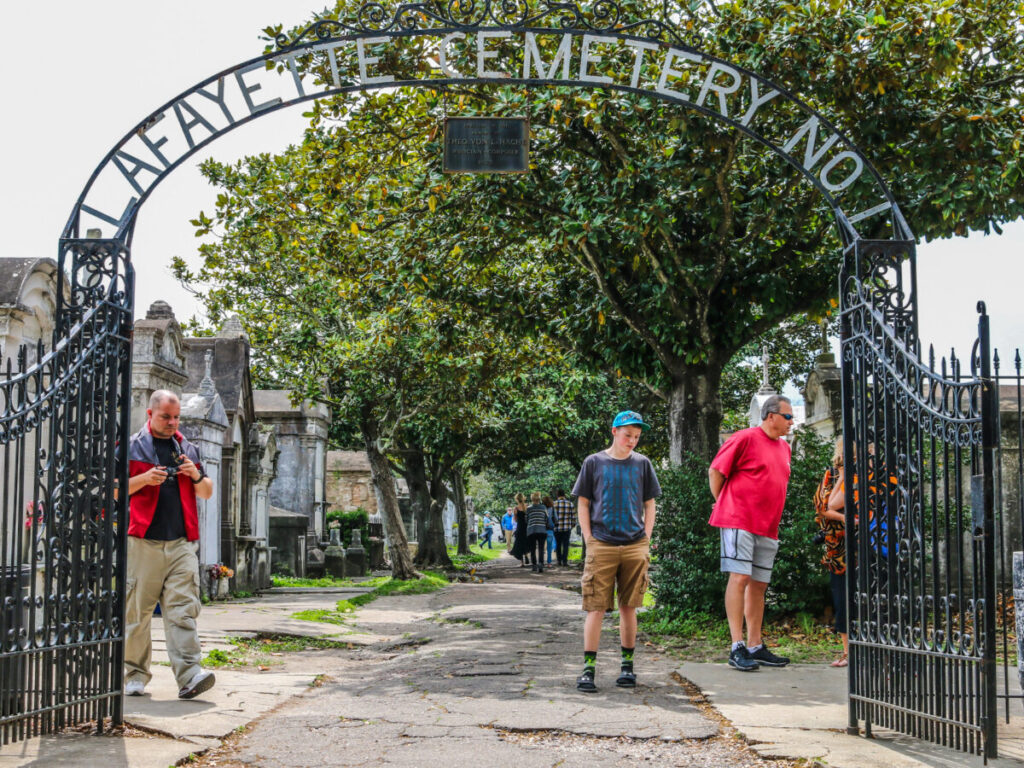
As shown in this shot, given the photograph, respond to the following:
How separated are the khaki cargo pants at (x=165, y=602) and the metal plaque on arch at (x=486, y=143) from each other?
9.77 feet

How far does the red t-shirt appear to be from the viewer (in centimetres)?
802

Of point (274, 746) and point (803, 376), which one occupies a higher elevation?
point (803, 376)

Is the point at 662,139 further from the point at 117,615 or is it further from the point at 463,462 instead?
the point at 463,462

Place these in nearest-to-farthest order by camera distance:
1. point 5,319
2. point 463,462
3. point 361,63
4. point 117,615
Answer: point 117,615
point 361,63
point 5,319
point 463,462

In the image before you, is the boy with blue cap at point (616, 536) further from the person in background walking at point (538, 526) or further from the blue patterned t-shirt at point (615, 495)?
the person in background walking at point (538, 526)

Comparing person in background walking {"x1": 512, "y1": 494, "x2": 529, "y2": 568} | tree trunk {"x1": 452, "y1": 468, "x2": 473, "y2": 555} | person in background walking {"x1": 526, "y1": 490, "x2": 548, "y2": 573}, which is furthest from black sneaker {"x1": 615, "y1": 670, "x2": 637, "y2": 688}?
tree trunk {"x1": 452, "y1": 468, "x2": 473, "y2": 555}

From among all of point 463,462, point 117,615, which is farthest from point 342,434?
point 117,615

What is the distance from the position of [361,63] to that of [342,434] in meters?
24.7

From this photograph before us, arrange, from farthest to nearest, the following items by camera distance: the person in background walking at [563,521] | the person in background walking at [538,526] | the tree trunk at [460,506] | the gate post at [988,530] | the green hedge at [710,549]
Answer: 1. the tree trunk at [460,506]
2. the person in background walking at [563,521]
3. the person in background walking at [538,526]
4. the green hedge at [710,549]
5. the gate post at [988,530]

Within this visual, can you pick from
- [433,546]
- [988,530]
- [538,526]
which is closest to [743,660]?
[988,530]

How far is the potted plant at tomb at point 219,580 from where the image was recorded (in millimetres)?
15125

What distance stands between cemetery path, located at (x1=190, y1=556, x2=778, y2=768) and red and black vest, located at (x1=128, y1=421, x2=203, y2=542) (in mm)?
1327

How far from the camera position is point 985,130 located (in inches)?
397

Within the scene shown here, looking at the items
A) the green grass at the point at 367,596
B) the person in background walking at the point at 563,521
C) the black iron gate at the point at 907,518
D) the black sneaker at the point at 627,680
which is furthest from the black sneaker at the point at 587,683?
the person in background walking at the point at 563,521
